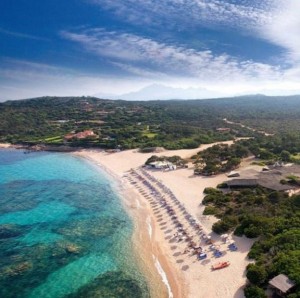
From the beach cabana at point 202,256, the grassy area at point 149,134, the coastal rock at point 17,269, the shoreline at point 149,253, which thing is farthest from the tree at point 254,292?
the grassy area at point 149,134

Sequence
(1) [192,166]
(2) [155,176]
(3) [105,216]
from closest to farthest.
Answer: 1. (3) [105,216]
2. (2) [155,176]
3. (1) [192,166]

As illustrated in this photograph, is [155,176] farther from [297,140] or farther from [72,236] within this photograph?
[297,140]

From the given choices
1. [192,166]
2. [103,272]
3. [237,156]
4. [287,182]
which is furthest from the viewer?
[237,156]

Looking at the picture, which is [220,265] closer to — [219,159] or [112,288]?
[112,288]

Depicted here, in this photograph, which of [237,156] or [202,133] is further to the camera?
[202,133]

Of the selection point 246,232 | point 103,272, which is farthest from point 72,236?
point 246,232

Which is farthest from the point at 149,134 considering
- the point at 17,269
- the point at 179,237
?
the point at 17,269

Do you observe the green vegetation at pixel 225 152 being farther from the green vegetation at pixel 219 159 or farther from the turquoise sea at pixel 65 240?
the turquoise sea at pixel 65 240
